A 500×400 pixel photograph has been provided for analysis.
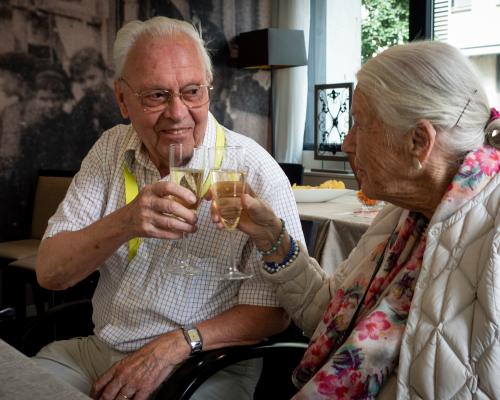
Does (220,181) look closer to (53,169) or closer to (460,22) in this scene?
(53,169)

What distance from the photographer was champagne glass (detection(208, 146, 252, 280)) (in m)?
1.19

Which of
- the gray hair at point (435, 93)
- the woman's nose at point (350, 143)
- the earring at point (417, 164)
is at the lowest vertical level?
the earring at point (417, 164)

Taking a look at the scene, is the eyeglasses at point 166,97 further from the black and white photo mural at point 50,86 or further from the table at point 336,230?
the black and white photo mural at point 50,86

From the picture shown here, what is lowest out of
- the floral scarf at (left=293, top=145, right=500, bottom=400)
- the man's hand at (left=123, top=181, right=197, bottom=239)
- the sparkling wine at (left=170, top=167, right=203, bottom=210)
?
the floral scarf at (left=293, top=145, right=500, bottom=400)

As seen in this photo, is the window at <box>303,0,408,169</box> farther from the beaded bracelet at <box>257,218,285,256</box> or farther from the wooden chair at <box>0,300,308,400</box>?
the beaded bracelet at <box>257,218,285,256</box>

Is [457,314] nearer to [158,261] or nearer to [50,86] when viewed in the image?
[158,261]

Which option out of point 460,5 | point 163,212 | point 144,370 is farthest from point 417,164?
point 460,5

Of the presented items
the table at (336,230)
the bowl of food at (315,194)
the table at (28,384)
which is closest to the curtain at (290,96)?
the bowl of food at (315,194)

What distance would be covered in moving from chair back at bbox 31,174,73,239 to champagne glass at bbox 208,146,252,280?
→ 338 centimetres

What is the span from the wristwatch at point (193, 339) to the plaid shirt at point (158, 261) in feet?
0.27

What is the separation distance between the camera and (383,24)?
5648 mm

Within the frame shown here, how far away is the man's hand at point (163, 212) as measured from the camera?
1.17 m

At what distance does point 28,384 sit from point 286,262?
767 millimetres

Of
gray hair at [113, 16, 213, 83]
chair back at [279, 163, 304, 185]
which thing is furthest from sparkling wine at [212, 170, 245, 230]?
chair back at [279, 163, 304, 185]
